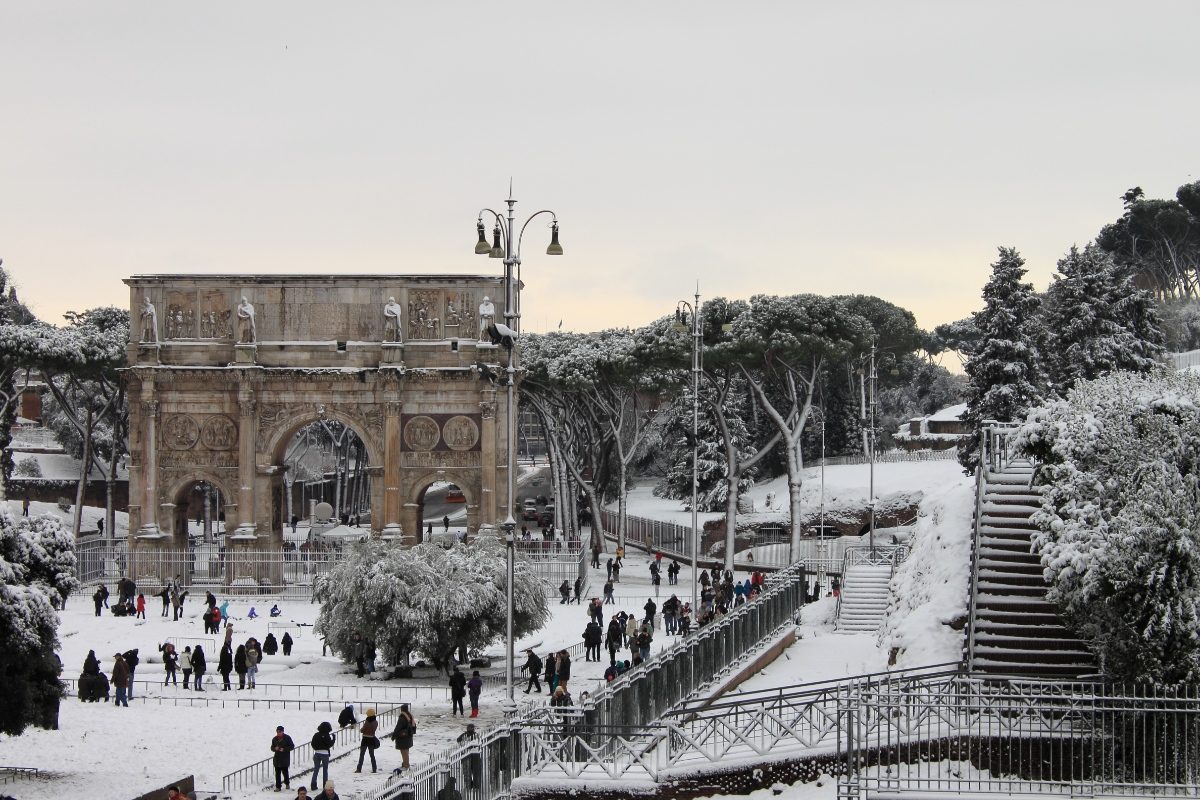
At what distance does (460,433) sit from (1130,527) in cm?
3570

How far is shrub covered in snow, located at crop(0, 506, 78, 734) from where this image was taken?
946 inches

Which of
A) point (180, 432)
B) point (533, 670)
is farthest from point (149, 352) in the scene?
point (533, 670)

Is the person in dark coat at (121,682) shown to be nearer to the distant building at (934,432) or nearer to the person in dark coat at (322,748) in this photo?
the person in dark coat at (322,748)

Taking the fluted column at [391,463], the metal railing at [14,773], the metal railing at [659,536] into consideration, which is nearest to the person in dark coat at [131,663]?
the metal railing at [14,773]

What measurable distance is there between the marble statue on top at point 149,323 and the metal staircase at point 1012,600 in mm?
33237

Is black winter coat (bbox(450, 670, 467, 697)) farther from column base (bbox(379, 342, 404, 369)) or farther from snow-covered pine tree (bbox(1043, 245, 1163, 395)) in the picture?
snow-covered pine tree (bbox(1043, 245, 1163, 395))

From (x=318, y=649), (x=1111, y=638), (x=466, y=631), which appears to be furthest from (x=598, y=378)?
(x=1111, y=638)

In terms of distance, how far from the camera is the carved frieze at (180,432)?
5622 centimetres

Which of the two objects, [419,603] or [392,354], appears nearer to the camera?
[419,603]

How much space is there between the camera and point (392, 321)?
181 ft

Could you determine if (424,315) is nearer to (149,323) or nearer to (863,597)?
(149,323)

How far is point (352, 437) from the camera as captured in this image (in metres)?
87.0

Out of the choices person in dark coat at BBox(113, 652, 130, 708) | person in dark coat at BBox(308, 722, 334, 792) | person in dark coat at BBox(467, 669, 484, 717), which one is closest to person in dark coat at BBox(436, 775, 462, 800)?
person in dark coat at BBox(308, 722, 334, 792)

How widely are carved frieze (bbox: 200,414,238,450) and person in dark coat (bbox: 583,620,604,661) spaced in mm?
21784
